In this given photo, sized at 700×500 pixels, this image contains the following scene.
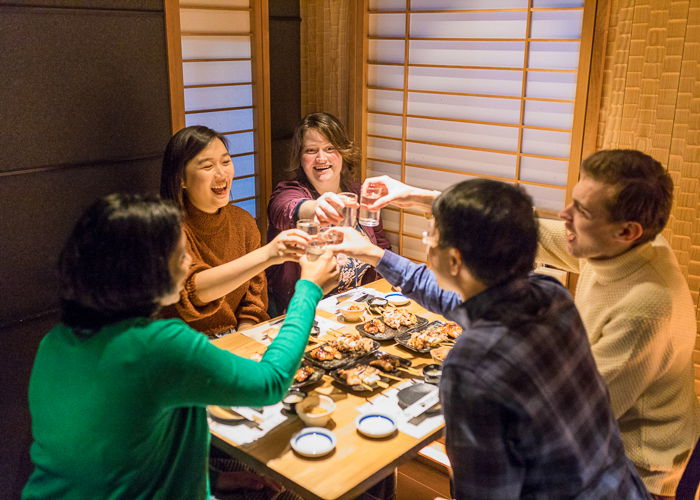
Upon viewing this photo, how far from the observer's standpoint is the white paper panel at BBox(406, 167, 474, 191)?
13.3ft

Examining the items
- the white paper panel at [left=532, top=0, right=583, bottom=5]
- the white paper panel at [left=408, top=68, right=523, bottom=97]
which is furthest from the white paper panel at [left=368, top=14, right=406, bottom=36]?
the white paper panel at [left=532, top=0, right=583, bottom=5]

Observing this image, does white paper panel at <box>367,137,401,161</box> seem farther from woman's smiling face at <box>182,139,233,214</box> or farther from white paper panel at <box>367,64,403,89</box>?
woman's smiling face at <box>182,139,233,214</box>

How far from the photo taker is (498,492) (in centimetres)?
139

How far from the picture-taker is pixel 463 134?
12.9 feet

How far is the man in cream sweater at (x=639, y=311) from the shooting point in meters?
1.95

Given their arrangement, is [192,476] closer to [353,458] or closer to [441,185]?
[353,458]

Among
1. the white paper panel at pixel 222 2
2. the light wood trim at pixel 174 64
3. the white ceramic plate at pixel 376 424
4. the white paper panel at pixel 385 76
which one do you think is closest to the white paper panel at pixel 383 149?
the white paper panel at pixel 385 76

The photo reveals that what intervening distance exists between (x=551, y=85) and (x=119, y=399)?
2.90 metres

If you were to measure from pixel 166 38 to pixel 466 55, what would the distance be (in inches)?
66.6

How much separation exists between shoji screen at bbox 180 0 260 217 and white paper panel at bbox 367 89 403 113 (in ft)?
2.57

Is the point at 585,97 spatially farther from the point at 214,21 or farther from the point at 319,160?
the point at 214,21

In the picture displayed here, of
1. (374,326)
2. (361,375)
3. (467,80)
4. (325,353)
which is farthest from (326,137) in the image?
(361,375)

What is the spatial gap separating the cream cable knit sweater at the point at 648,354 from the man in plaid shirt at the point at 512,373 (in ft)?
1.35

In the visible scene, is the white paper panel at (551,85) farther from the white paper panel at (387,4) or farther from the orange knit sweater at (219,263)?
the orange knit sweater at (219,263)
